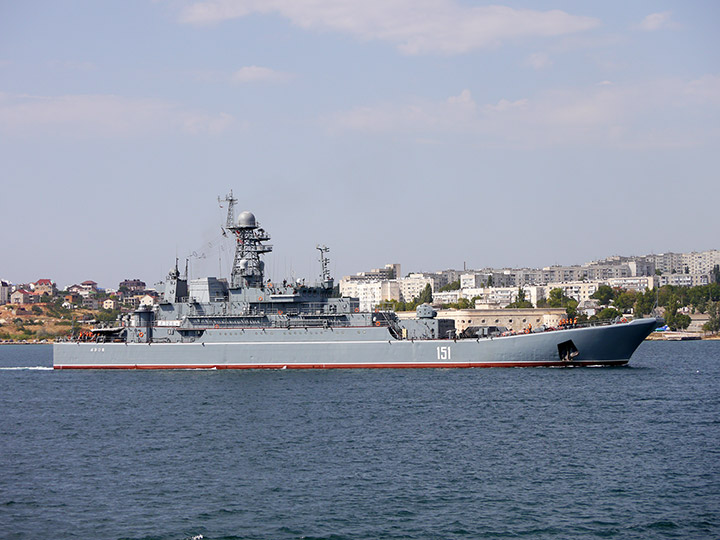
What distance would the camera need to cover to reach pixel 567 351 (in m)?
48.7

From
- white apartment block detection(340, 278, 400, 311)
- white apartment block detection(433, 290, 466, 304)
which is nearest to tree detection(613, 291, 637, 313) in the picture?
white apartment block detection(433, 290, 466, 304)

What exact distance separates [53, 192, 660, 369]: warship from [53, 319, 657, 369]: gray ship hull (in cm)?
6

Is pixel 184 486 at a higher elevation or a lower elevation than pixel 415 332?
lower

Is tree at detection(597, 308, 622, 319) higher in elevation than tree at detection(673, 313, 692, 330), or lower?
higher

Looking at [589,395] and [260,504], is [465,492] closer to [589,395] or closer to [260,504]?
[260,504]

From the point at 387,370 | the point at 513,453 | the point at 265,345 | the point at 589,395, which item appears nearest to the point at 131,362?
the point at 265,345

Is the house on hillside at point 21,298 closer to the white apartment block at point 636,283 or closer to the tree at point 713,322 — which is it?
the white apartment block at point 636,283

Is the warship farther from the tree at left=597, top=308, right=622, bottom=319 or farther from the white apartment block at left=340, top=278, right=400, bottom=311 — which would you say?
the white apartment block at left=340, top=278, right=400, bottom=311

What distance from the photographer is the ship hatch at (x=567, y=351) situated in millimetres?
48531

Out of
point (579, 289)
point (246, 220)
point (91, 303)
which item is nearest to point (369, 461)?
point (246, 220)

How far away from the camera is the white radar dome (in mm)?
56469

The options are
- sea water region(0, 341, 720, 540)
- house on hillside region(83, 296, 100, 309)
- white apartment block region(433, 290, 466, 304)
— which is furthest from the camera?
house on hillside region(83, 296, 100, 309)

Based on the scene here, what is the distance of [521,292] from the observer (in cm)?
15112

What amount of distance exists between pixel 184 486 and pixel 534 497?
9.65 m
